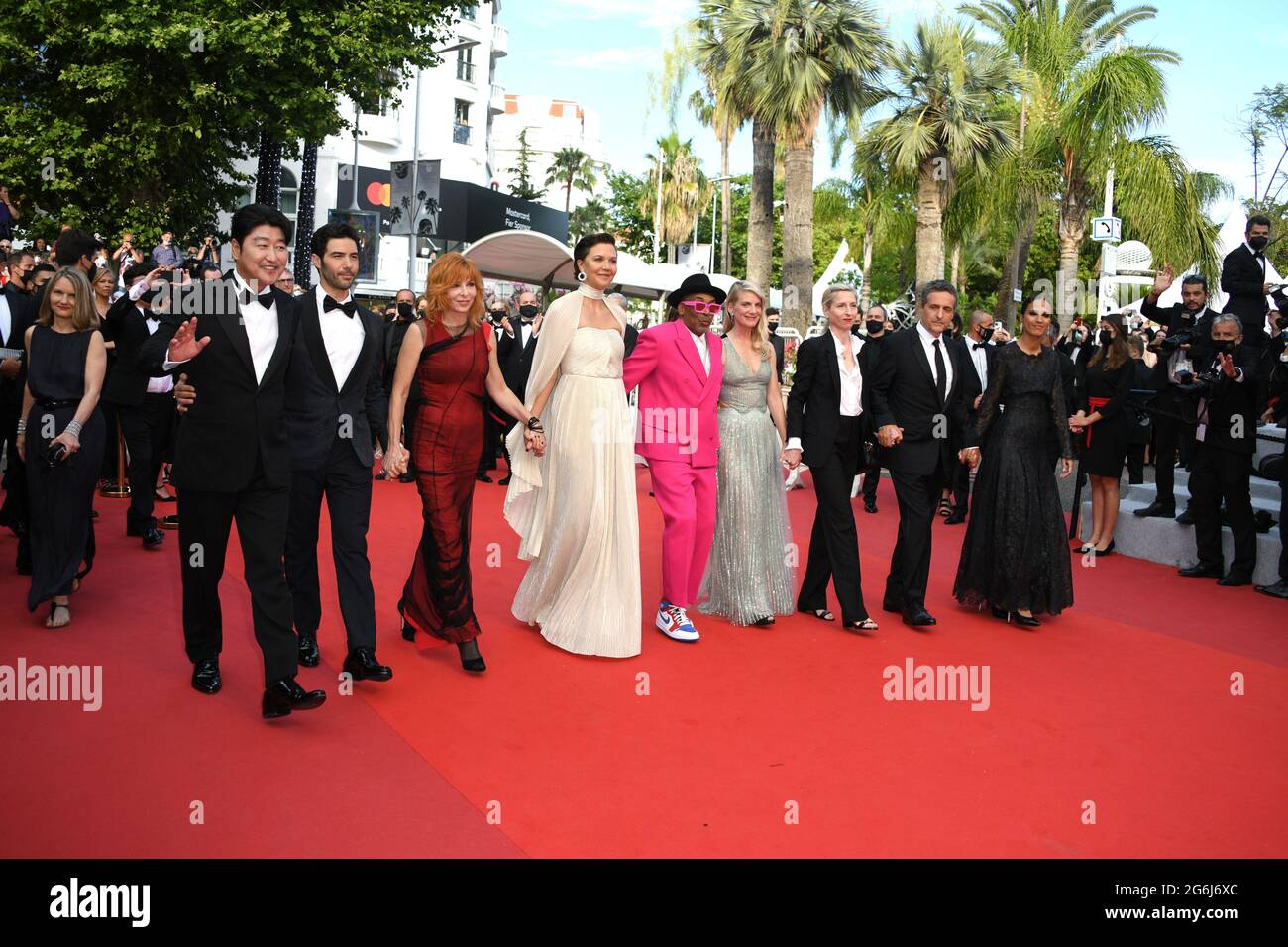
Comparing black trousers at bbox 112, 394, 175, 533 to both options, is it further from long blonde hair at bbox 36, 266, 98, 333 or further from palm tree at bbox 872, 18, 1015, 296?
palm tree at bbox 872, 18, 1015, 296

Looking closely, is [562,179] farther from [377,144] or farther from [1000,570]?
[1000,570]

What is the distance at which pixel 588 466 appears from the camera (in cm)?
675

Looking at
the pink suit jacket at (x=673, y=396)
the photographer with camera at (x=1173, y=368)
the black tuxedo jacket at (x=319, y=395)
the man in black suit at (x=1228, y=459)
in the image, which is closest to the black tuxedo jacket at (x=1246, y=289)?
the photographer with camera at (x=1173, y=368)

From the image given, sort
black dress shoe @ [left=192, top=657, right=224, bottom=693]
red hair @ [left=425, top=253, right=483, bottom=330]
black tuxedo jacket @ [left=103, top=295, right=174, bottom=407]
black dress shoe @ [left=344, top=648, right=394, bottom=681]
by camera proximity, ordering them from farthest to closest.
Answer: black tuxedo jacket @ [left=103, top=295, right=174, bottom=407]
red hair @ [left=425, top=253, right=483, bottom=330]
black dress shoe @ [left=344, top=648, right=394, bottom=681]
black dress shoe @ [left=192, top=657, right=224, bottom=693]

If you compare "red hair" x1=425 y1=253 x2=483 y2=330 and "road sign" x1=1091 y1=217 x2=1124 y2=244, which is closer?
"red hair" x1=425 y1=253 x2=483 y2=330

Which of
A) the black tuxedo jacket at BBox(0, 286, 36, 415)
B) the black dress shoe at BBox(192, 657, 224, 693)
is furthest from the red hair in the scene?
the black tuxedo jacket at BBox(0, 286, 36, 415)

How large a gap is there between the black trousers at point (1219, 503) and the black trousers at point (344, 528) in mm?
7174

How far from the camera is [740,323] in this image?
762 cm

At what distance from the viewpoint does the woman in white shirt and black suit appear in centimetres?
748

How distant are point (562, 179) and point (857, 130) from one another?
267 ft

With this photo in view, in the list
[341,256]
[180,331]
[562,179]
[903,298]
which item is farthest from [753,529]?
[562,179]

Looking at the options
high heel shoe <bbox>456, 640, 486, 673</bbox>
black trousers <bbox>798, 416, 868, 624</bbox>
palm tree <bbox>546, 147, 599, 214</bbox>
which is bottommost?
high heel shoe <bbox>456, 640, 486, 673</bbox>

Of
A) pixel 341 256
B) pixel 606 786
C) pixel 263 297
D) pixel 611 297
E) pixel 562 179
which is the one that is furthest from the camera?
pixel 562 179

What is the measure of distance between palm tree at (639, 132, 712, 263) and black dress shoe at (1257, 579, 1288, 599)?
204 ft
